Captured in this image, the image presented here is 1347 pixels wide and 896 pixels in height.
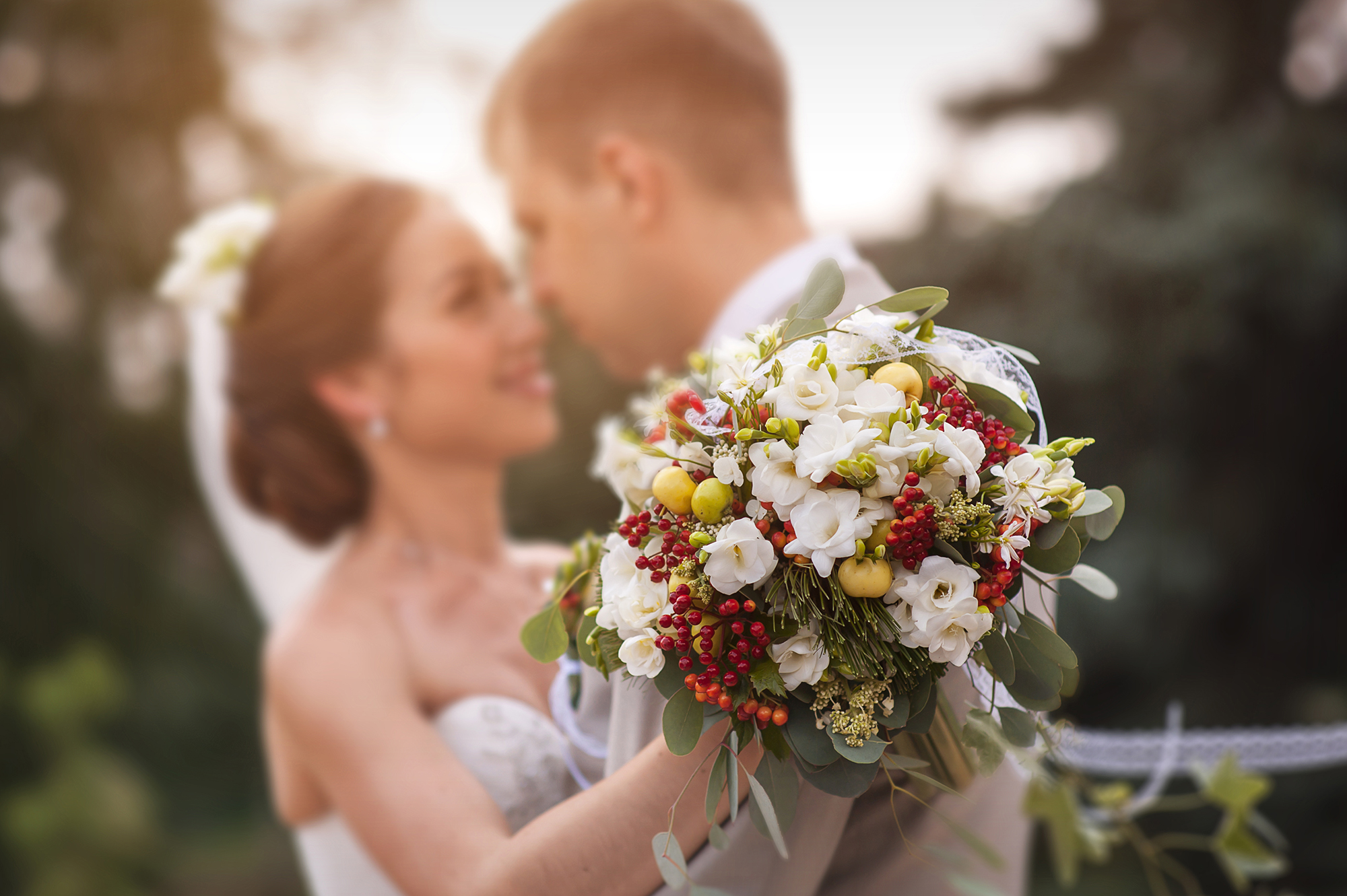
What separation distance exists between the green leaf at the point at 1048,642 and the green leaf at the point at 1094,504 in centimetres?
12

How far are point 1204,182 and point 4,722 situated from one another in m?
5.04

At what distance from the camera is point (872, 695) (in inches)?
34.6

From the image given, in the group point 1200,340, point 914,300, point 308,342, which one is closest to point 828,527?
point 914,300

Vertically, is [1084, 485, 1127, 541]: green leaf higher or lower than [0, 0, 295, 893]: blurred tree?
lower

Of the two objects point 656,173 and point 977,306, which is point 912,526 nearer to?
point 656,173

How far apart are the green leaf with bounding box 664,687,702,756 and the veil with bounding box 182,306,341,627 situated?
122 cm

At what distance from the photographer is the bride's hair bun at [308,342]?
5.86 feet

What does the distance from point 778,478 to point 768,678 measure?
7.6 inches

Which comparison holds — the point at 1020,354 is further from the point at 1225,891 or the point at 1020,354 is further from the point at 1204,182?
the point at 1225,891

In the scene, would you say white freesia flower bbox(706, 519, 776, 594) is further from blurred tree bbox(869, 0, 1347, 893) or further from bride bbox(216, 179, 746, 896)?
blurred tree bbox(869, 0, 1347, 893)

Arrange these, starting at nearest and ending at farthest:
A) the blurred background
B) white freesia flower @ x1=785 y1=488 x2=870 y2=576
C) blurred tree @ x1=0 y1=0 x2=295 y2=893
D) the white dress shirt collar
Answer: white freesia flower @ x1=785 y1=488 x2=870 y2=576 < the white dress shirt collar < the blurred background < blurred tree @ x1=0 y1=0 x2=295 y2=893

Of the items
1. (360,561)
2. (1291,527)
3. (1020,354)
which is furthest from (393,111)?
(1291,527)

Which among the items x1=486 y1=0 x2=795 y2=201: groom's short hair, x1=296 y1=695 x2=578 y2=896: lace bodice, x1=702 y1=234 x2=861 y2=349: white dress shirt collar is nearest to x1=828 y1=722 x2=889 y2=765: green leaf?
x1=296 y1=695 x2=578 y2=896: lace bodice

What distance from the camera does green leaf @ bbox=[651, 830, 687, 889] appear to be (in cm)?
95
